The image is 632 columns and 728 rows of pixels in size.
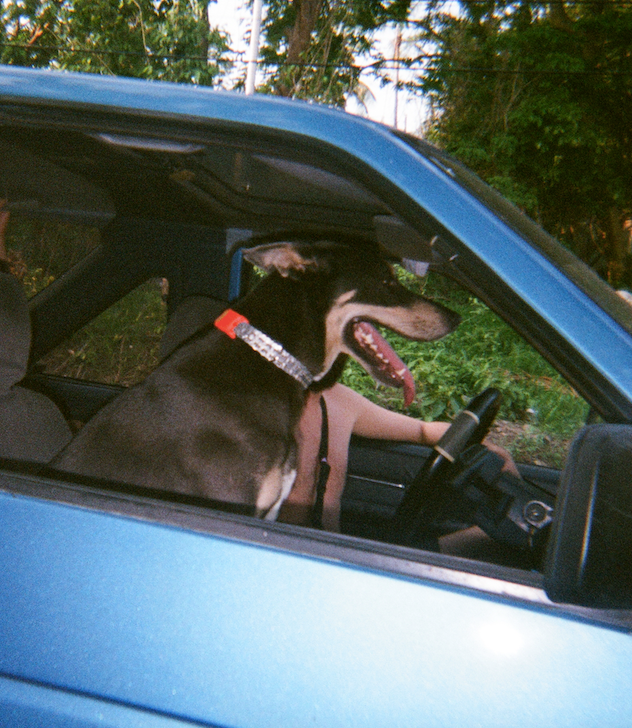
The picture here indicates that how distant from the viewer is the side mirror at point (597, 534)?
794 mm

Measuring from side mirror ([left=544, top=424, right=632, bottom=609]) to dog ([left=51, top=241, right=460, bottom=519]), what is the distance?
3.58 ft

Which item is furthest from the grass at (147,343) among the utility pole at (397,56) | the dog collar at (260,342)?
the utility pole at (397,56)

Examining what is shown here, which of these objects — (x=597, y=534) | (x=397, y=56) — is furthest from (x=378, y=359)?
(x=397, y=56)

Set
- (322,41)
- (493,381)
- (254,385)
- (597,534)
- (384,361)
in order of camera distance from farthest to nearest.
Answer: (322,41) → (493,381) → (384,361) → (254,385) → (597,534)

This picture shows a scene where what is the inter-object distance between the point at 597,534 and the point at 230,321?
4.12 feet

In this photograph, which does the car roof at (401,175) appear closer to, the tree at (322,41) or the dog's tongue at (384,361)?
the dog's tongue at (384,361)

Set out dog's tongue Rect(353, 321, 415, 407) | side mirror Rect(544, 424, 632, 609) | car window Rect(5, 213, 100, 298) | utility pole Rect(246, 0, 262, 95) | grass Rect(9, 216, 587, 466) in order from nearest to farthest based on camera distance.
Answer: side mirror Rect(544, 424, 632, 609), dog's tongue Rect(353, 321, 415, 407), grass Rect(9, 216, 587, 466), car window Rect(5, 213, 100, 298), utility pole Rect(246, 0, 262, 95)

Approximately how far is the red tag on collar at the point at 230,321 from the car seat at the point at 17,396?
1.90 feet

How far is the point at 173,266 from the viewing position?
8.66 ft

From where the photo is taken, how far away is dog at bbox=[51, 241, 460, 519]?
170 centimetres

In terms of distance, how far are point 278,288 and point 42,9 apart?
51.9 feet

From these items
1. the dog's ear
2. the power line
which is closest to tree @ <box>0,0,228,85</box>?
the power line

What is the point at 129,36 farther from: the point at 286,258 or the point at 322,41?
the point at 286,258

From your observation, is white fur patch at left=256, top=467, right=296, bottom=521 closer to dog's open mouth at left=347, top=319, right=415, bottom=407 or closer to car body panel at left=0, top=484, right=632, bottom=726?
dog's open mouth at left=347, top=319, right=415, bottom=407
